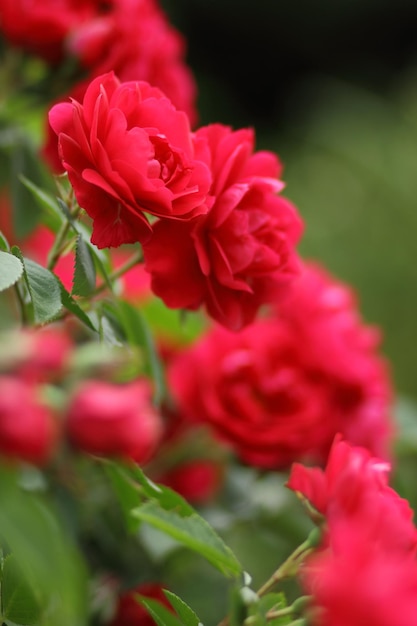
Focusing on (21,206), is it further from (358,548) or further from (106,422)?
(358,548)

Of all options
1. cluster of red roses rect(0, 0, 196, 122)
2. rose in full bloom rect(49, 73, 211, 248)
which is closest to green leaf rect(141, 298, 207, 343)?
cluster of red roses rect(0, 0, 196, 122)

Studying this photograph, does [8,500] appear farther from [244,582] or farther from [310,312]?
[310,312]

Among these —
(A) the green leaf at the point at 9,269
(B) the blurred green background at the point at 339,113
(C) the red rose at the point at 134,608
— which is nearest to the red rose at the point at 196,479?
(C) the red rose at the point at 134,608

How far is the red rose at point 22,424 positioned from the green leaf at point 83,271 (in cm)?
11

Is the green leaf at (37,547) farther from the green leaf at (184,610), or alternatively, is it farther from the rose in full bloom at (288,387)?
the rose in full bloom at (288,387)

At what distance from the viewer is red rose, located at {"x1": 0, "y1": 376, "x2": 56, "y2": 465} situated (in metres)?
0.29

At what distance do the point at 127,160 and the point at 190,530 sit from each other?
0.16m

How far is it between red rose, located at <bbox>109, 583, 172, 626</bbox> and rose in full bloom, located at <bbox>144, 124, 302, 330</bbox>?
0.60 ft

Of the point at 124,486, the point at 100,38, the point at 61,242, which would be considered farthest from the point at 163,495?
the point at 100,38

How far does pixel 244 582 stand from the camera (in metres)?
0.37

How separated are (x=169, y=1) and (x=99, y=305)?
4088mm

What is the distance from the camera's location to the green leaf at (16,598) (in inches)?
14.1

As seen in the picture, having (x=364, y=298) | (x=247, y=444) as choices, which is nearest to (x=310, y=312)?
(x=247, y=444)

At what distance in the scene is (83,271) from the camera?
42cm
